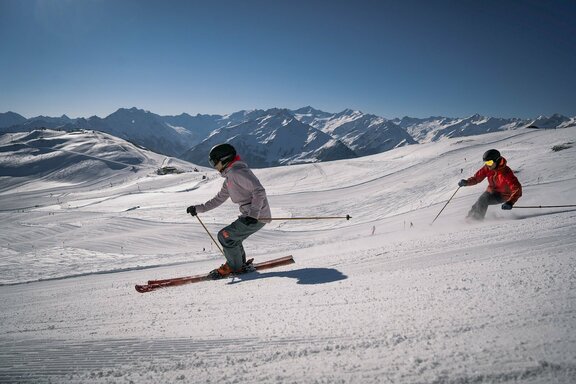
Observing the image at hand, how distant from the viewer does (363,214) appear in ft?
61.7

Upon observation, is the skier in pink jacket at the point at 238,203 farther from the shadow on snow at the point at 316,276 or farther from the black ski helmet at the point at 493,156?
the black ski helmet at the point at 493,156

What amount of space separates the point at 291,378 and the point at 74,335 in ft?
8.10

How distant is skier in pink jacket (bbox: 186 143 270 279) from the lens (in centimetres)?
527

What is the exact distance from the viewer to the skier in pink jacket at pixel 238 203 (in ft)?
17.3

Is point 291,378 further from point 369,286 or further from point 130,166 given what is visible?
point 130,166

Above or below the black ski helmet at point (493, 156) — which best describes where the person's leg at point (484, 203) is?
below

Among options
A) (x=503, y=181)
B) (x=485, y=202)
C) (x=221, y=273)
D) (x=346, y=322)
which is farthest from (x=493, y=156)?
(x=346, y=322)

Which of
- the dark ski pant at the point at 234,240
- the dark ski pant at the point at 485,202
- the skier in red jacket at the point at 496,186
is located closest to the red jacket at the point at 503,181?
the skier in red jacket at the point at 496,186

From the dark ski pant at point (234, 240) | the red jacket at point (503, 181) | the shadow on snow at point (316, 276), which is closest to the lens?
the shadow on snow at point (316, 276)

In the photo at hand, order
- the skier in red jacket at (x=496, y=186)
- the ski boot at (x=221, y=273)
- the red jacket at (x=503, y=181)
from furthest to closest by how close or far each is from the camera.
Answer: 1. the skier in red jacket at (x=496, y=186)
2. the red jacket at (x=503, y=181)
3. the ski boot at (x=221, y=273)

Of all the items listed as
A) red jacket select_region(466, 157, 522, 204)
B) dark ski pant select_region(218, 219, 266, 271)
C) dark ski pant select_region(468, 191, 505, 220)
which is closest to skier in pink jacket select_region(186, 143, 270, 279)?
dark ski pant select_region(218, 219, 266, 271)

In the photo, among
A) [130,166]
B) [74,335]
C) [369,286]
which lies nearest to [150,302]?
[74,335]

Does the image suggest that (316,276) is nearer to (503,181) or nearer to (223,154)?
(223,154)

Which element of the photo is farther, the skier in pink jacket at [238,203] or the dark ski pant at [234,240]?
the dark ski pant at [234,240]
